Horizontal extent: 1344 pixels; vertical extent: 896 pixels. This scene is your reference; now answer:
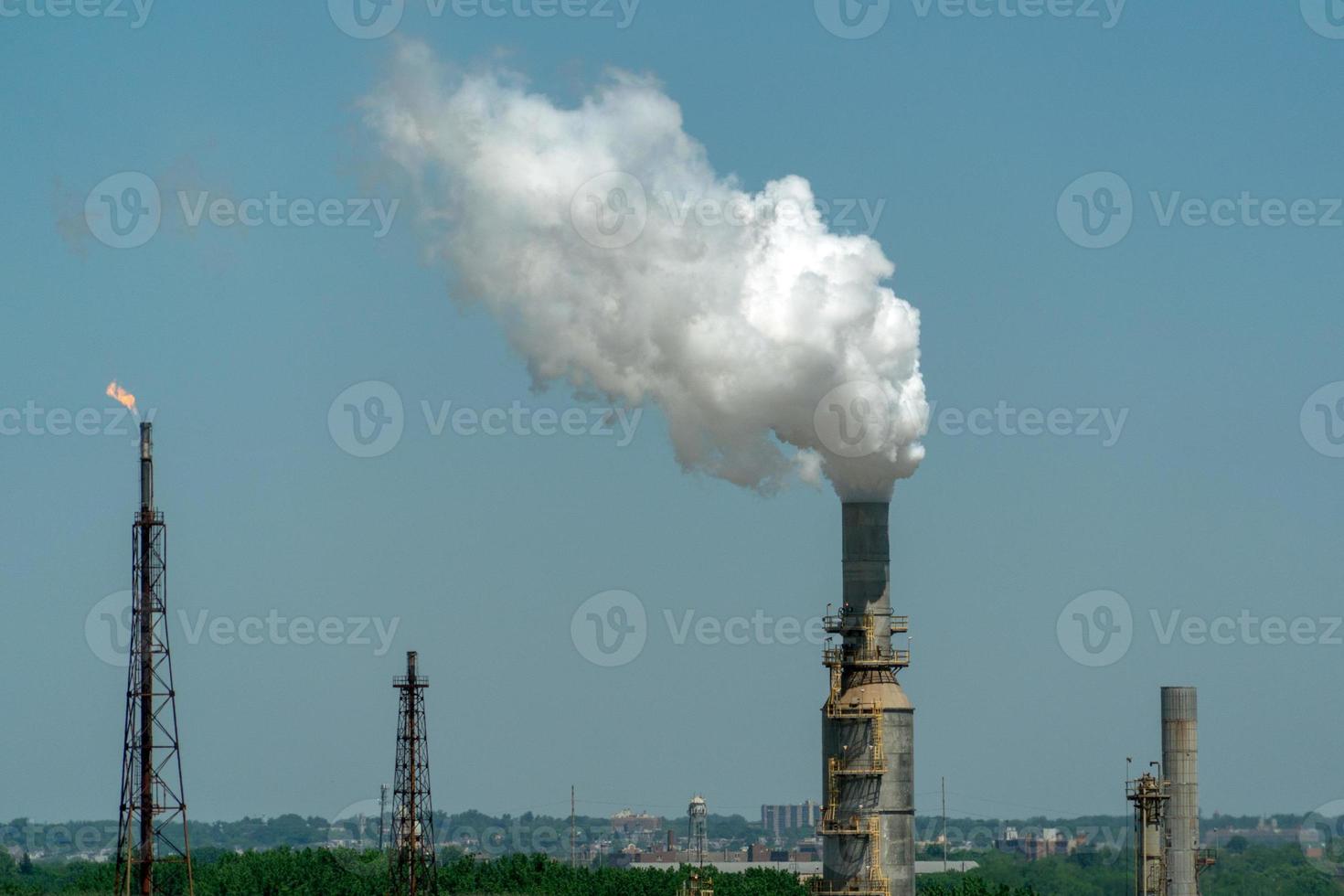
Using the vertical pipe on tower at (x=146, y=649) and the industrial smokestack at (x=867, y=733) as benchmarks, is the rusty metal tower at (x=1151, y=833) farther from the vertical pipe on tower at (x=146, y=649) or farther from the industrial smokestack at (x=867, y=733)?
the vertical pipe on tower at (x=146, y=649)

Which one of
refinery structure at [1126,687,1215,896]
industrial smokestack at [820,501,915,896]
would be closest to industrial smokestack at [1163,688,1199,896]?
refinery structure at [1126,687,1215,896]

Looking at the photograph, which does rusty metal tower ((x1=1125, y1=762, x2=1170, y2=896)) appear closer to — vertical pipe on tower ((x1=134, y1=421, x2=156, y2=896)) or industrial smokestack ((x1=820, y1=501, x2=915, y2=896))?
industrial smokestack ((x1=820, y1=501, x2=915, y2=896))

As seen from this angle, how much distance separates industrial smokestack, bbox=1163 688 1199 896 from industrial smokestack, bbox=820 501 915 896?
18131mm

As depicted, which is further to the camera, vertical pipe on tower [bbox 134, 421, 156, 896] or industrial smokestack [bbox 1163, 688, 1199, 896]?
industrial smokestack [bbox 1163, 688, 1199, 896]

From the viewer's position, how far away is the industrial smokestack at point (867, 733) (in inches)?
2911

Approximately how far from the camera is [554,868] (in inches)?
6156

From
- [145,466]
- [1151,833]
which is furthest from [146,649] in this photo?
[1151,833]

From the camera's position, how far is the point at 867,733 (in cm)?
7425

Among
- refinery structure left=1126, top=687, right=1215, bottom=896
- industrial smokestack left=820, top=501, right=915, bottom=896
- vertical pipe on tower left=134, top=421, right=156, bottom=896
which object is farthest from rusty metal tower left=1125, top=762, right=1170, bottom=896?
vertical pipe on tower left=134, top=421, right=156, bottom=896

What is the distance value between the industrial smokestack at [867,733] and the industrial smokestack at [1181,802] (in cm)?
1813

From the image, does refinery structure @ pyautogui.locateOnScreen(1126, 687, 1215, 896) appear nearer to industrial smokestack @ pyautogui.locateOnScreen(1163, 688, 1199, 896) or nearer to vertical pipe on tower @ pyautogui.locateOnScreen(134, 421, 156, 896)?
industrial smokestack @ pyautogui.locateOnScreen(1163, 688, 1199, 896)

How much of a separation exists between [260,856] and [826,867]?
110530 millimetres

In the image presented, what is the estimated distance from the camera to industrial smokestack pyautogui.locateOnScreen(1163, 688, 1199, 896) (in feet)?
291

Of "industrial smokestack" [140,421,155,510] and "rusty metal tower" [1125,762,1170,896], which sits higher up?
"industrial smokestack" [140,421,155,510]
